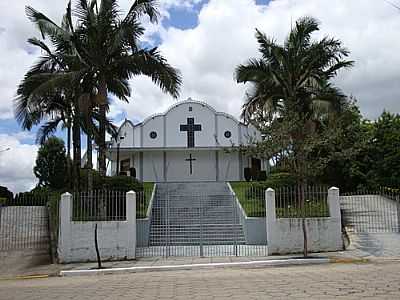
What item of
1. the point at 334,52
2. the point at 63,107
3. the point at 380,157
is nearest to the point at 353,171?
the point at 380,157

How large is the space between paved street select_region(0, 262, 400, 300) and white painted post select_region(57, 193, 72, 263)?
2443 mm

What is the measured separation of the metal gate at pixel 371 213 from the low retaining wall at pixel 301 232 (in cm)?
A: 282

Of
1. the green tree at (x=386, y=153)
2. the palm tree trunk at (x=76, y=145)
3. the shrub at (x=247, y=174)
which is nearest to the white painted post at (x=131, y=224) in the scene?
the palm tree trunk at (x=76, y=145)

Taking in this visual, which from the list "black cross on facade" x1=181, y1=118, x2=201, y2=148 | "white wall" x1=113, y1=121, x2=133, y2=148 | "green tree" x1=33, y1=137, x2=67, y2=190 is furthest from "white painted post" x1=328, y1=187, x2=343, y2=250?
"white wall" x1=113, y1=121, x2=133, y2=148

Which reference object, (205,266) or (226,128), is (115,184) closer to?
(205,266)

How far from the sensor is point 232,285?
35.2ft

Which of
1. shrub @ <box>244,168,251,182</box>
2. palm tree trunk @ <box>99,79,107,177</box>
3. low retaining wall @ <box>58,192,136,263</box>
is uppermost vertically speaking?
palm tree trunk @ <box>99,79,107,177</box>

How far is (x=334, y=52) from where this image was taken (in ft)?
79.3

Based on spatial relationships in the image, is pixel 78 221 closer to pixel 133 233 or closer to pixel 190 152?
pixel 133 233

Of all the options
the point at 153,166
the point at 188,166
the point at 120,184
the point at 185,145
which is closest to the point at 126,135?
the point at 153,166

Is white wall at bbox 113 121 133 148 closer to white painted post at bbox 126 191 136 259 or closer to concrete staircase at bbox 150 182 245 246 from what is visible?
concrete staircase at bbox 150 182 245 246

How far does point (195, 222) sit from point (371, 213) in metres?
7.70

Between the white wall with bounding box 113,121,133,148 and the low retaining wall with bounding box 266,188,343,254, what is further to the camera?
the white wall with bounding box 113,121,133,148

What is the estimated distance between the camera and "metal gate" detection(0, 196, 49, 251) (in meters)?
18.2
